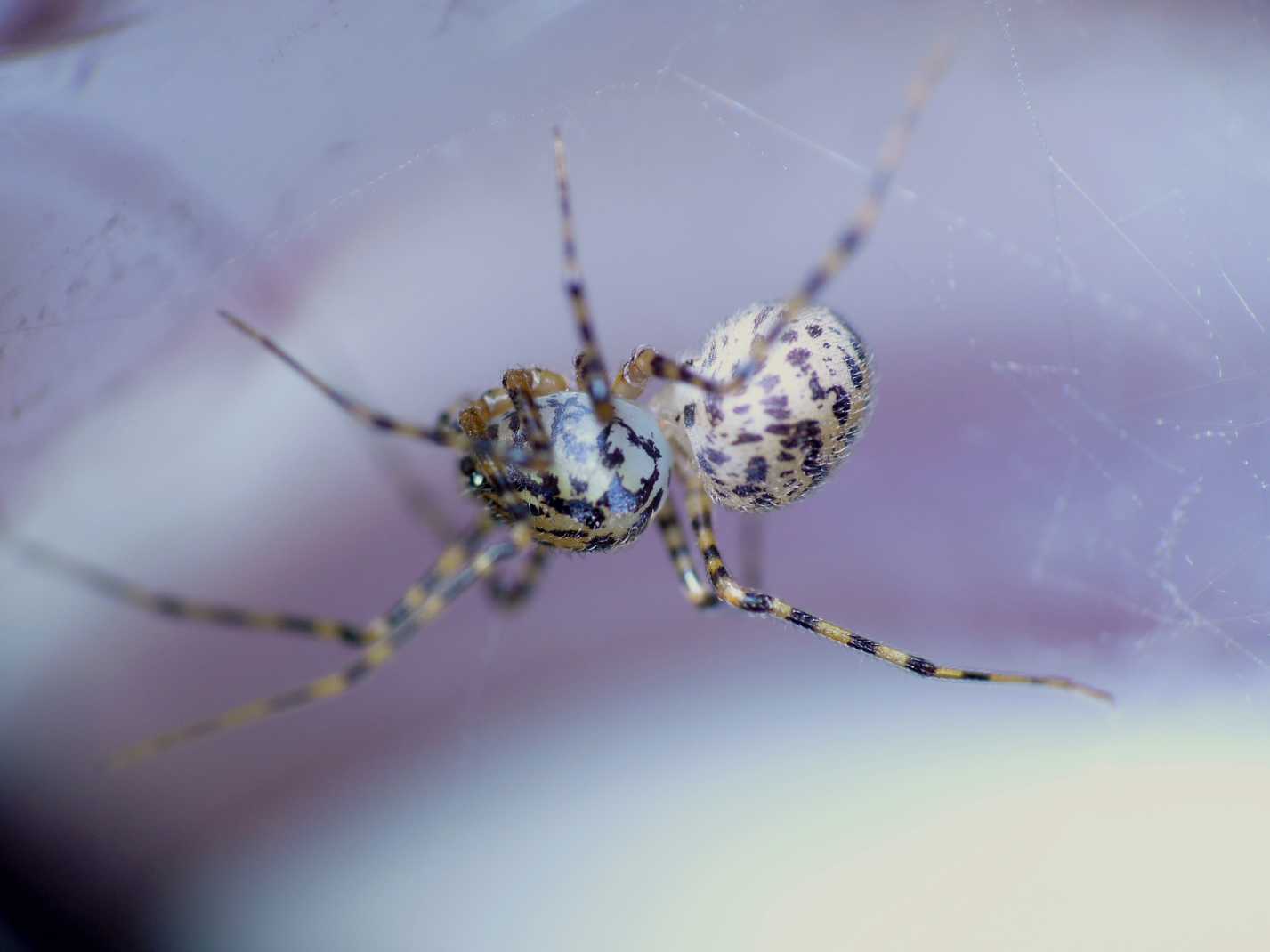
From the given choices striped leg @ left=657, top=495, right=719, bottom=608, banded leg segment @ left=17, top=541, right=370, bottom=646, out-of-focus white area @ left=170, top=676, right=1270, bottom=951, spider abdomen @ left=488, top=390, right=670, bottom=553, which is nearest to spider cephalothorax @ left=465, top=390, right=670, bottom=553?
spider abdomen @ left=488, top=390, right=670, bottom=553

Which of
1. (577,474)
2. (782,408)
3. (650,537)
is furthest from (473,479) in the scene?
(650,537)

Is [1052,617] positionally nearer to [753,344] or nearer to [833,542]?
[833,542]

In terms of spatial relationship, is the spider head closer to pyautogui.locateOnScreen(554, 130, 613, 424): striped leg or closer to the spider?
the spider

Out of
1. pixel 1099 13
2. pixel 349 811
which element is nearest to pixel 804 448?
pixel 1099 13

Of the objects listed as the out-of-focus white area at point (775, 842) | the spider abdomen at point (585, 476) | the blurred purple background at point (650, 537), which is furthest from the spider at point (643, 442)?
the out-of-focus white area at point (775, 842)

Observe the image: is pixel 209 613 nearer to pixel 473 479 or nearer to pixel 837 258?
pixel 473 479

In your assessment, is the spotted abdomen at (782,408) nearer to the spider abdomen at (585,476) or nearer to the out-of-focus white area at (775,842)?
the spider abdomen at (585,476)

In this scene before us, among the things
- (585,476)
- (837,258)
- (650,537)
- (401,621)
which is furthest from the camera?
(650,537)
